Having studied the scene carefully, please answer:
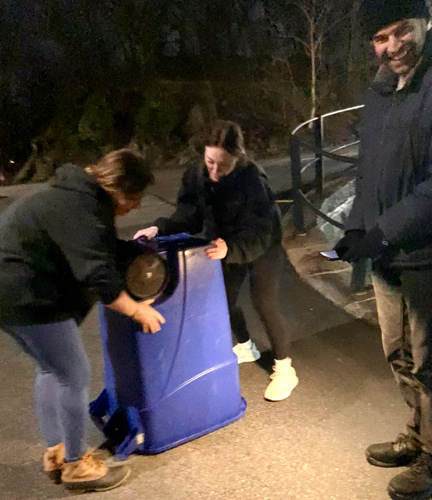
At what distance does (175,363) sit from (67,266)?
0.73m

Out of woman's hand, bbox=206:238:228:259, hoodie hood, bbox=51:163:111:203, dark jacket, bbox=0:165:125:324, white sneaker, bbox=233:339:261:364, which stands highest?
hoodie hood, bbox=51:163:111:203

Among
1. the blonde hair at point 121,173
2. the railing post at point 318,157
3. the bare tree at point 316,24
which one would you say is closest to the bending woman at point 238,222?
the blonde hair at point 121,173

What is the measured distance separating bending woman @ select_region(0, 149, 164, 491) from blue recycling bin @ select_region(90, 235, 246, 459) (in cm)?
15

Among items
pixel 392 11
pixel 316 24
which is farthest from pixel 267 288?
pixel 316 24

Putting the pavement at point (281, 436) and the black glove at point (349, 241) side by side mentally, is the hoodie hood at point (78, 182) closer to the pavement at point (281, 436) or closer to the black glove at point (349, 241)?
the black glove at point (349, 241)

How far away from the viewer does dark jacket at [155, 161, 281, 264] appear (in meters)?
2.75

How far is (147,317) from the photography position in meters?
2.37

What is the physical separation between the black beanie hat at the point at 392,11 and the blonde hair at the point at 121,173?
1.04 m

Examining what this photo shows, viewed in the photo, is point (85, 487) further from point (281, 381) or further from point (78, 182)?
point (78, 182)

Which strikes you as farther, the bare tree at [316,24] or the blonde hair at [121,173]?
the bare tree at [316,24]

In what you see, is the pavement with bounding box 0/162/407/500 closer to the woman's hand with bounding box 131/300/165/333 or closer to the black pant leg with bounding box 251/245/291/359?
the black pant leg with bounding box 251/245/291/359

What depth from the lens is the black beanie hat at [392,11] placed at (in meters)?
1.96

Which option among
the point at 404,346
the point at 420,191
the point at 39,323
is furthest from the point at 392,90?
the point at 39,323

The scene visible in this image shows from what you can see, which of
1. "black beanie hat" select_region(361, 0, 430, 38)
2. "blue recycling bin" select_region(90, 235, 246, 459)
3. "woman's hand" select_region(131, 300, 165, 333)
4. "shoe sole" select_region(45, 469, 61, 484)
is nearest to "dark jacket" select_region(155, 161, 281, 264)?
"blue recycling bin" select_region(90, 235, 246, 459)
